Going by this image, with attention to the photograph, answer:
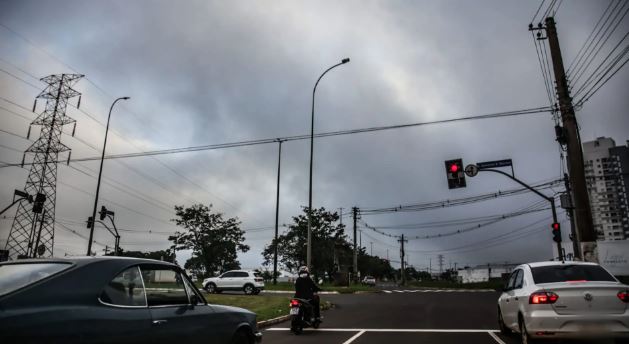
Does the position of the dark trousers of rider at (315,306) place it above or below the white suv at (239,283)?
below

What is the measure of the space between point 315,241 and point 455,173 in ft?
143

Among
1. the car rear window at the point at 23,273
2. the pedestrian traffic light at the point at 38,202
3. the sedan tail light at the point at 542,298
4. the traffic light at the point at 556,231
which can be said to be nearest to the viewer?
the car rear window at the point at 23,273

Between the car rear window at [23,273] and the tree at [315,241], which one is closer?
the car rear window at [23,273]

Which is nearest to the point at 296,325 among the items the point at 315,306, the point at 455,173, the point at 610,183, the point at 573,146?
the point at 315,306

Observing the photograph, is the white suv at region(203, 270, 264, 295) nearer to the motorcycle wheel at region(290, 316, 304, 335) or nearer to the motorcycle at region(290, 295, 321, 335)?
the motorcycle at region(290, 295, 321, 335)

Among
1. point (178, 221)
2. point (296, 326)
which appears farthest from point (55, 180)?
point (296, 326)

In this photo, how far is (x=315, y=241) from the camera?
6300cm

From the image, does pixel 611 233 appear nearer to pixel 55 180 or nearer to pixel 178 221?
pixel 178 221

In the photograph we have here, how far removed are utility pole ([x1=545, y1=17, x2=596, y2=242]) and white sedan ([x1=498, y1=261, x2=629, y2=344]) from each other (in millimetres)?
12534

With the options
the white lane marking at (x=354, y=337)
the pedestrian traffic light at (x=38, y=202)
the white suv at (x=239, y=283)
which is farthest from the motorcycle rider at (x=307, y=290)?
the pedestrian traffic light at (x=38, y=202)

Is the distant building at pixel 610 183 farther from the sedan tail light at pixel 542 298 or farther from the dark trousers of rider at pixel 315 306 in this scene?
the sedan tail light at pixel 542 298

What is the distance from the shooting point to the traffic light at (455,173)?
67.9ft

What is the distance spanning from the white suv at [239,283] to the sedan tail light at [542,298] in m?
25.3

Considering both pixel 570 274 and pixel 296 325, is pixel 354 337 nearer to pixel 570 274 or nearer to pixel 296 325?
pixel 296 325
